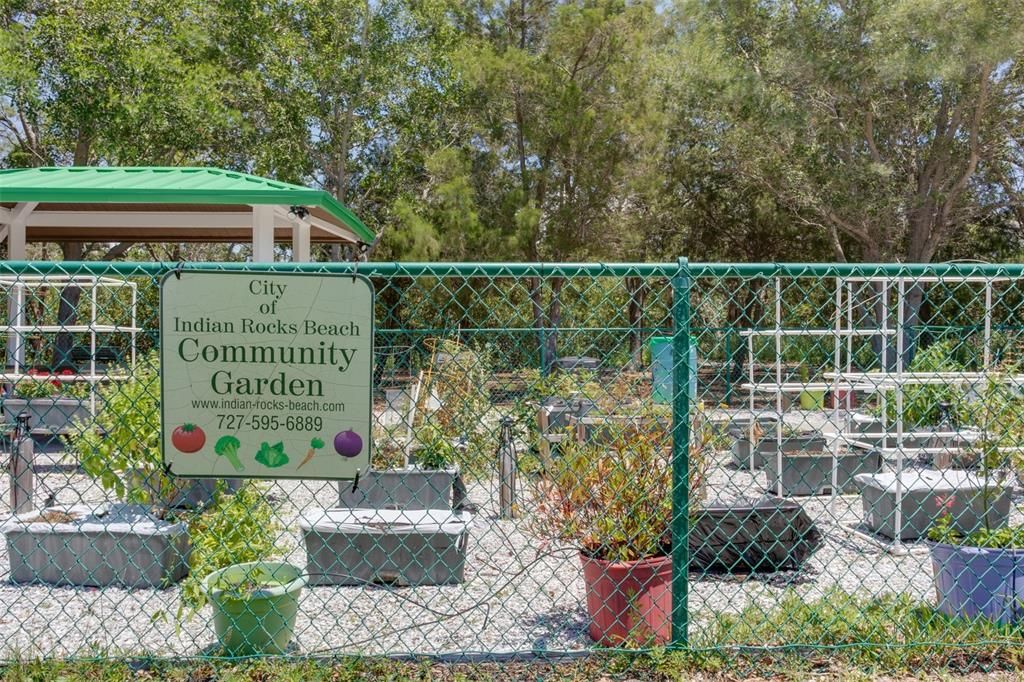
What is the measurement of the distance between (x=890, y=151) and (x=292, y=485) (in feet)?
A: 39.8

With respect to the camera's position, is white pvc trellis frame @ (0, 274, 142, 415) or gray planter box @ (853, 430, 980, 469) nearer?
white pvc trellis frame @ (0, 274, 142, 415)

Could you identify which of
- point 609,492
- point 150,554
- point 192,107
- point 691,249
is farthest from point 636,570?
point 691,249

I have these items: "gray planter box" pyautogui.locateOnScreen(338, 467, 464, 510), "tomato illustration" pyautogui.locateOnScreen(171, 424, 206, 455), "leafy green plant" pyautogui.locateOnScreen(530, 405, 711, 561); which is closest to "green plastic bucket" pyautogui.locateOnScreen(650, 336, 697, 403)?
"leafy green plant" pyautogui.locateOnScreen(530, 405, 711, 561)

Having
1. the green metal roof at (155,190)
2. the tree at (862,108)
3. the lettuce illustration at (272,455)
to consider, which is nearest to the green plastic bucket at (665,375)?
the lettuce illustration at (272,455)

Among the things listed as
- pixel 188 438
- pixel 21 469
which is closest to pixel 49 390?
pixel 21 469

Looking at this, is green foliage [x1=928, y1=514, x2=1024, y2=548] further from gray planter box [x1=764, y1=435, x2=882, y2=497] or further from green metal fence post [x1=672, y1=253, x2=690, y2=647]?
gray planter box [x1=764, y1=435, x2=882, y2=497]

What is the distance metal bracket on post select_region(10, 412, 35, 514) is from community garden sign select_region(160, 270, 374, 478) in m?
3.67

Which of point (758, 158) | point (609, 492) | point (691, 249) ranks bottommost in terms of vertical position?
point (609, 492)

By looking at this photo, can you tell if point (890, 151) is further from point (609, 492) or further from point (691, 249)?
point (609, 492)

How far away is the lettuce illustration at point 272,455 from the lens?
116 inches

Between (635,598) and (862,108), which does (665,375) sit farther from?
(862,108)

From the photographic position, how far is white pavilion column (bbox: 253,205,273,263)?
9109 mm

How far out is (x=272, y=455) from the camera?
2.95 metres

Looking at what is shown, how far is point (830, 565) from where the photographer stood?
5.16 m
